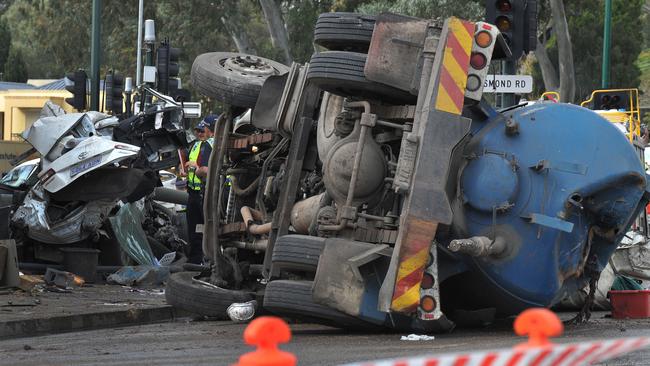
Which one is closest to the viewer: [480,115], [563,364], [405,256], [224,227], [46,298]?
[563,364]

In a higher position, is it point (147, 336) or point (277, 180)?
point (277, 180)

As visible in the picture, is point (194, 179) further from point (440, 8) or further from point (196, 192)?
point (440, 8)

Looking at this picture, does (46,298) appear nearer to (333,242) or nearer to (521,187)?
(333,242)

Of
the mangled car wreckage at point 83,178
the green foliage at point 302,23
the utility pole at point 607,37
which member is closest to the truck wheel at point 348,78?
the mangled car wreckage at point 83,178

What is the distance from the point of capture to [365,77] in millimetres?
8797

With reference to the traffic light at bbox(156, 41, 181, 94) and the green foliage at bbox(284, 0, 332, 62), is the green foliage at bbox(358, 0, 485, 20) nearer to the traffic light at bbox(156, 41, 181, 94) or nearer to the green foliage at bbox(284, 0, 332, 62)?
the green foliage at bbox(284, 0, 332, 62)

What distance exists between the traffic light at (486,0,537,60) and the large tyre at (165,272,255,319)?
5029 millimetres

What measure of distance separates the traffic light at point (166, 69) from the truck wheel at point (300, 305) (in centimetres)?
1617

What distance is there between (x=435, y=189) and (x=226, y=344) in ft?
5.41

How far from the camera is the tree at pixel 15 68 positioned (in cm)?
7262

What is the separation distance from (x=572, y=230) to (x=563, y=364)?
16.8 feet

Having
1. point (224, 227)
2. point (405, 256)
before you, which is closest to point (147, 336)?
point (224, 227)

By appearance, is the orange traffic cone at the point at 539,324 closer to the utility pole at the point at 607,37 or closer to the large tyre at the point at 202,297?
the large tyre at the point at 202,297

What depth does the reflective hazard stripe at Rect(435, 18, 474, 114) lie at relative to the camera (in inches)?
340
